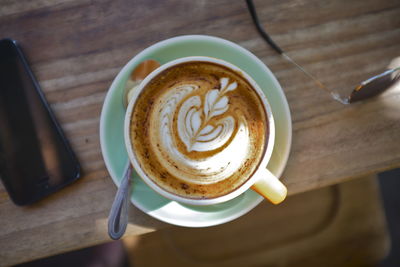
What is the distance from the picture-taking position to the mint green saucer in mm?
727

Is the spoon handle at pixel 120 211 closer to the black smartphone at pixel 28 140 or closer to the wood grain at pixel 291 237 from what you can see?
the black smartphone at pixel 28 140

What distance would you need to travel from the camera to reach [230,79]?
0.70 meters

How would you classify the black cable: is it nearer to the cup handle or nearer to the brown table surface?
the brown table surface

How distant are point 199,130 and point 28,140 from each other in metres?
0.40

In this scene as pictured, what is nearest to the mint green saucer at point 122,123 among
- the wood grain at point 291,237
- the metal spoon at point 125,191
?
the metal spoon at point 125,191

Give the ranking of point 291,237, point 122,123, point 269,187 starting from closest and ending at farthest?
point 269,187
point 122,123
point 291,237

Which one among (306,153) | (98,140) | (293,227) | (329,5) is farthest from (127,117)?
(293,227)

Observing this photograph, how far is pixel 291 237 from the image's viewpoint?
1045 millimetres

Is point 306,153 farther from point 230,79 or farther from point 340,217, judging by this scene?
point 340,217

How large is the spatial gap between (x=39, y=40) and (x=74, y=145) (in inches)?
10.3

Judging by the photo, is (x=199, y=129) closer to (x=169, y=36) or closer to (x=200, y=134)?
(x=200, y=134)

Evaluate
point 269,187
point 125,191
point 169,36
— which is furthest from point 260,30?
point 125,191

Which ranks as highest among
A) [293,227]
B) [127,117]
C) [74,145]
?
[127,117]

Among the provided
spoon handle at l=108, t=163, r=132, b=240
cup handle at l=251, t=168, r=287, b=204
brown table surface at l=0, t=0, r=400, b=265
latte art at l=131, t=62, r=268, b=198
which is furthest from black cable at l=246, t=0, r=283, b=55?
spoon handle at l=108, t=163, r=132, b=240
